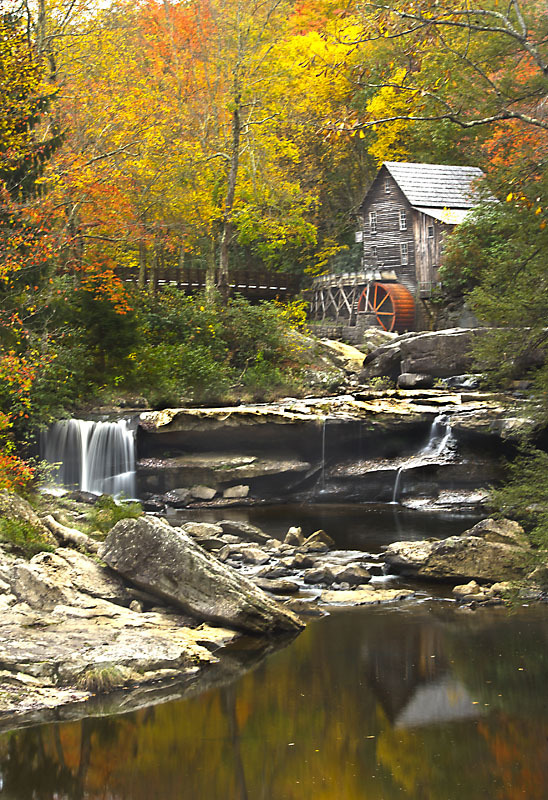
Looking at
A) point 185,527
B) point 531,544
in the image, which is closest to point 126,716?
point 531,544

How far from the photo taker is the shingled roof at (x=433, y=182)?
34.7 meters

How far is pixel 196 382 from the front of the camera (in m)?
24.7

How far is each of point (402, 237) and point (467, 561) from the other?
25.4 meters

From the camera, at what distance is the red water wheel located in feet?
111

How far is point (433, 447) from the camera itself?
20969 mm

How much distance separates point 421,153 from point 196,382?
19.8 meters

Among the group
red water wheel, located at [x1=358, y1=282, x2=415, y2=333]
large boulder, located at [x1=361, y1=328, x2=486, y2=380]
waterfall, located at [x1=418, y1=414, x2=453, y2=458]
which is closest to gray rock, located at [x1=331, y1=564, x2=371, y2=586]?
waterfall, located at [x1=418, y1=414, x2=453, y2=458]

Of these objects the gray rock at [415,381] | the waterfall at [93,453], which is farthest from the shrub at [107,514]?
the gray rock at [415,381]

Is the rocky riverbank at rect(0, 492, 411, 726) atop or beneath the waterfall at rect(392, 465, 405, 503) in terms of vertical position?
atop

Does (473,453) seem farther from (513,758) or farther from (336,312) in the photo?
(336,312)

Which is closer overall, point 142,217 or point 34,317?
point 34,317

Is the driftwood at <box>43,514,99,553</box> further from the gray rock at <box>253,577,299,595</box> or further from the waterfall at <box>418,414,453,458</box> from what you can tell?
the waterfall at <box>418,414,453,458</box>

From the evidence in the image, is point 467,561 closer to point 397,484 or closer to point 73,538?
point 73,538

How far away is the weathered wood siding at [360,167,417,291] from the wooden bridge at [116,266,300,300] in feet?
13.0
